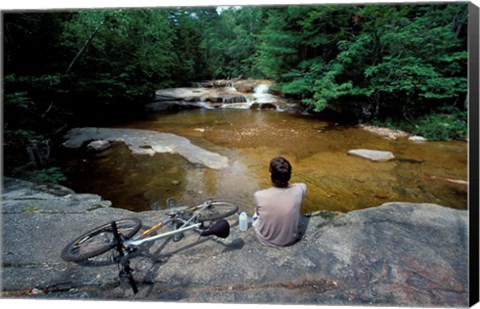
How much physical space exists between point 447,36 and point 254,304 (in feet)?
31.8

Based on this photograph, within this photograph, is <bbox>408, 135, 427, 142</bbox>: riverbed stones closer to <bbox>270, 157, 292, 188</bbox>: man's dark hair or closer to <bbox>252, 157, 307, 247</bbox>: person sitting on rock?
<bbox>252, 157, 307, 247</bbox>: person sitting on rock

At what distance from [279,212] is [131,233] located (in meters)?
1.57

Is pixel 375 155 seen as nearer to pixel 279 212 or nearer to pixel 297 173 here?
pixel 297 173

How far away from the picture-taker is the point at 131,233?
250 cm

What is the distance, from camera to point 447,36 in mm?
7379

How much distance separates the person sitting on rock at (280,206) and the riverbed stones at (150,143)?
12.9 ft

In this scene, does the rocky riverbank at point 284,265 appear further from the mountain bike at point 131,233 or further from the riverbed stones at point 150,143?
the riverbed stones at point 150,143

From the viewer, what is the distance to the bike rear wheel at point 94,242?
231cm

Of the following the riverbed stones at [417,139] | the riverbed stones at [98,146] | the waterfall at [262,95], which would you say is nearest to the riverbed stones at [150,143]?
the riverbed stones at [98,146]

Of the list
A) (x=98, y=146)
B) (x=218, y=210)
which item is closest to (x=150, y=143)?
(x=98, y=146)

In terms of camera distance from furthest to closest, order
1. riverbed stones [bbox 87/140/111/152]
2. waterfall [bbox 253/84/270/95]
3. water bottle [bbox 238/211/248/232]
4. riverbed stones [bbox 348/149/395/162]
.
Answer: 1. waterfall [bbox 253/84/270/95]
2. riverbed stones [bbox 87/140/111/152]
3. riverbed stones [bbox 348/149/395/162]
4. water bottle [bbox 238/211/248/232]

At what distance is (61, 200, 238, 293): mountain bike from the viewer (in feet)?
6.72

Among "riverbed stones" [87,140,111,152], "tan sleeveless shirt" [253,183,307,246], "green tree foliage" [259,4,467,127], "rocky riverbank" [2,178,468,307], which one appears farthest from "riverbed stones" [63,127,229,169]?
"green tree foliage" [259,4,467,127]

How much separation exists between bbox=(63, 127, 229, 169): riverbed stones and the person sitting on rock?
392 centimetres
